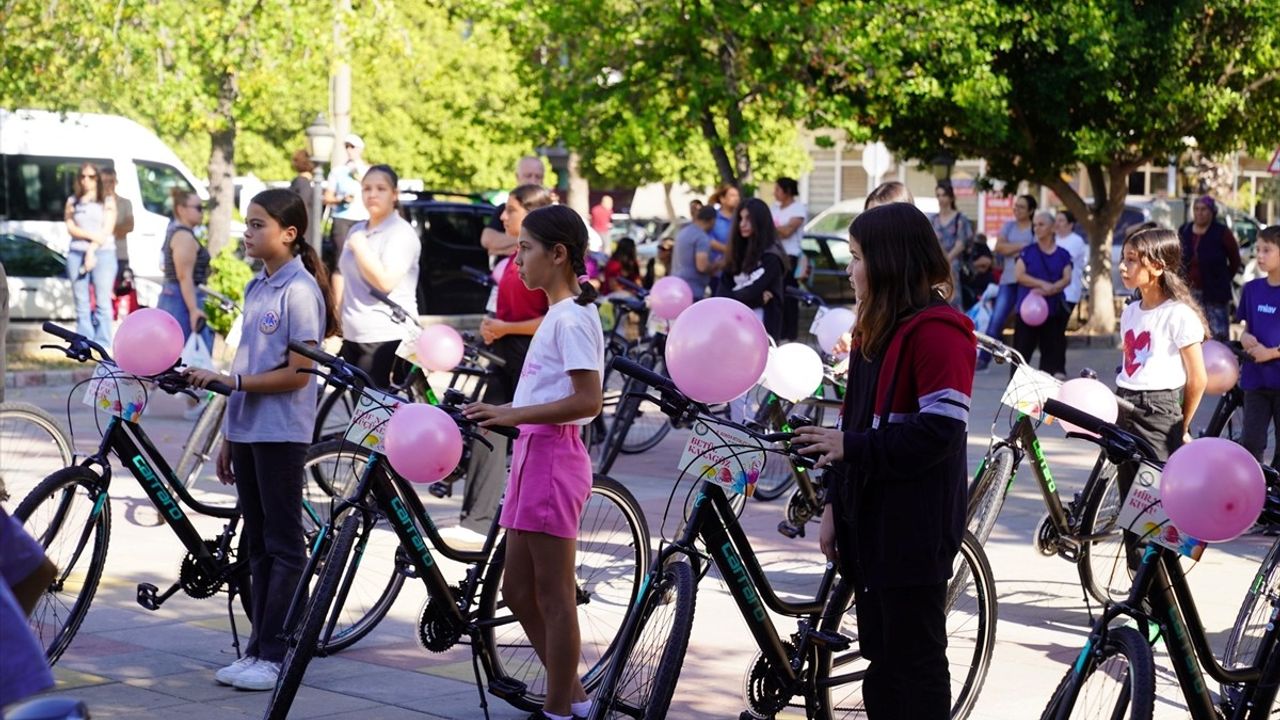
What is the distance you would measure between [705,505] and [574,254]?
96 centimetres

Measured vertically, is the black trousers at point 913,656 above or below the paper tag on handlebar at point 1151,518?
below

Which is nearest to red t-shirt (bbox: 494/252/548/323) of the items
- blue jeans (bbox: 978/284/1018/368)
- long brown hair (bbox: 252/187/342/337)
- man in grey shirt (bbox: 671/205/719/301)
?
long brown hair (bbox: 252/187/342/337)

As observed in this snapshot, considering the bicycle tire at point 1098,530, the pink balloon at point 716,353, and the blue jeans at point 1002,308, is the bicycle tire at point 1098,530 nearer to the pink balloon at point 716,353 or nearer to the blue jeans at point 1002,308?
the pink balloon at point 716,353

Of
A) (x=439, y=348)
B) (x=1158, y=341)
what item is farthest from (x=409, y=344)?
(x=1158, y=341)

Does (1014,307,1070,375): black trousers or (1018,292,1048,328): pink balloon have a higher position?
(1018,292,1048,328): pink balloon

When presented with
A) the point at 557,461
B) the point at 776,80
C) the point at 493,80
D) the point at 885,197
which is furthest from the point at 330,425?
the point at 493,80

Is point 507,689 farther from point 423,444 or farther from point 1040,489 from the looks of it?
point 1040,489

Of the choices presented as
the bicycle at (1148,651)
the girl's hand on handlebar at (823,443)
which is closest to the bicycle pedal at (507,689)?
the girl's hand on handlebar at (823,443)

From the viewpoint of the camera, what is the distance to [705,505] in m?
4.93

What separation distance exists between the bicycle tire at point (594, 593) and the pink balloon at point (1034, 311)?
1003 cm

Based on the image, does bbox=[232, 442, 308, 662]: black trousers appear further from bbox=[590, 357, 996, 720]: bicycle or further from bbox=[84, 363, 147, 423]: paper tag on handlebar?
bbox=[590, 357, 996, 720]: bicycle

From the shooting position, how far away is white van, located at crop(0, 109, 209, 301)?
23.4 meters

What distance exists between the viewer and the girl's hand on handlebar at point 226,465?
6.42m

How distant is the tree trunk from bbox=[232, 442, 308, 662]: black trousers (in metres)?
16.2
